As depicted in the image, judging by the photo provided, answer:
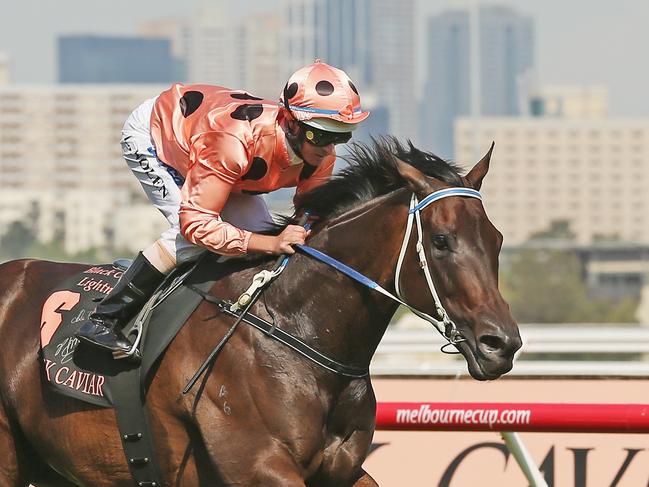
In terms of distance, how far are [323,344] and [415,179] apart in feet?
1.93

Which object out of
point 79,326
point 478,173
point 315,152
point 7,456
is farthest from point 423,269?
point 7,456

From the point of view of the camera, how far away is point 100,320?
4.83 m

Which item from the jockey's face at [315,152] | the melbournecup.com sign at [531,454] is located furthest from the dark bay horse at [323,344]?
the melbournecup.com sign at [531,454]

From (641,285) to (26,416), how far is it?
10669 centimetres

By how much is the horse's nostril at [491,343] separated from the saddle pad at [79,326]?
0.98 m

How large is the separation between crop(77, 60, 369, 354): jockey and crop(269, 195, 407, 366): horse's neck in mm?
129

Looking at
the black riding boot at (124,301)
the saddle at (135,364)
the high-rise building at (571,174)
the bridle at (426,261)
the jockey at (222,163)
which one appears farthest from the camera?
the high-rise building at (571,174)

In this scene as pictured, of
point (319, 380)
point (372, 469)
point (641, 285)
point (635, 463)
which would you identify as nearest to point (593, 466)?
point (635, 463)

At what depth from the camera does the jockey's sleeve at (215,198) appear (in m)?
4.55

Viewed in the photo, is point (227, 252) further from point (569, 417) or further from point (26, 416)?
point (569, 417)

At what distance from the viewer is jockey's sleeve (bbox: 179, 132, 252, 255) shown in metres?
4.55

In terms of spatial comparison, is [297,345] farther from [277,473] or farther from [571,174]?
[571,174]

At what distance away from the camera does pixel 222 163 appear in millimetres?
4555

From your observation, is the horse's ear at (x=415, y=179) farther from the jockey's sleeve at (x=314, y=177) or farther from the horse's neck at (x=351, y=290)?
the jockey's sleeve at (x=314, y=177)
